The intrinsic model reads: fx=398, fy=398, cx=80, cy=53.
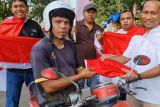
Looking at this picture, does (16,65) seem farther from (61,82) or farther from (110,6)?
(110,6)

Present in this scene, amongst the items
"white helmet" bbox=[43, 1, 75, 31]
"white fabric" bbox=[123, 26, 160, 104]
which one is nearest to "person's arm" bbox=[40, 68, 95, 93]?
"white helmet" bbox=[43, 1, 75, 31]

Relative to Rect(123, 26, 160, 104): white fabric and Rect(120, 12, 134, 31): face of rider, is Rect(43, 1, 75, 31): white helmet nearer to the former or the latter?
Rect(123, 26, 160, 104): white fabric

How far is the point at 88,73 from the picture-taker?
10.3 feet

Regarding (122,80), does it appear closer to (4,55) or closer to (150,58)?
(150,58)

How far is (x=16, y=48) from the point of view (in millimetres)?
5316

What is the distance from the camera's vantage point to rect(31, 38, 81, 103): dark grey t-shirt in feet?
10.5

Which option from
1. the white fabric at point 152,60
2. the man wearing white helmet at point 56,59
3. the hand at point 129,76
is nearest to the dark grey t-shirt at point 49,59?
the man wearing white helmet at point 56,59

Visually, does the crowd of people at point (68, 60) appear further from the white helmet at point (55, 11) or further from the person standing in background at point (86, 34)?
the person standing in background at point (86, 34)

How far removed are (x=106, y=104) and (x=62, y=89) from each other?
407 millimetres

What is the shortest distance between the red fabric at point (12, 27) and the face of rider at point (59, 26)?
1945 mm

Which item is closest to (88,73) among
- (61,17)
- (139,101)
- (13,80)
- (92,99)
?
(92,99)

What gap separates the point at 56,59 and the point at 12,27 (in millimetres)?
2136

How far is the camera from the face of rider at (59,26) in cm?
337

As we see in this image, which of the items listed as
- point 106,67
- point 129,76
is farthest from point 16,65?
point 129,76
